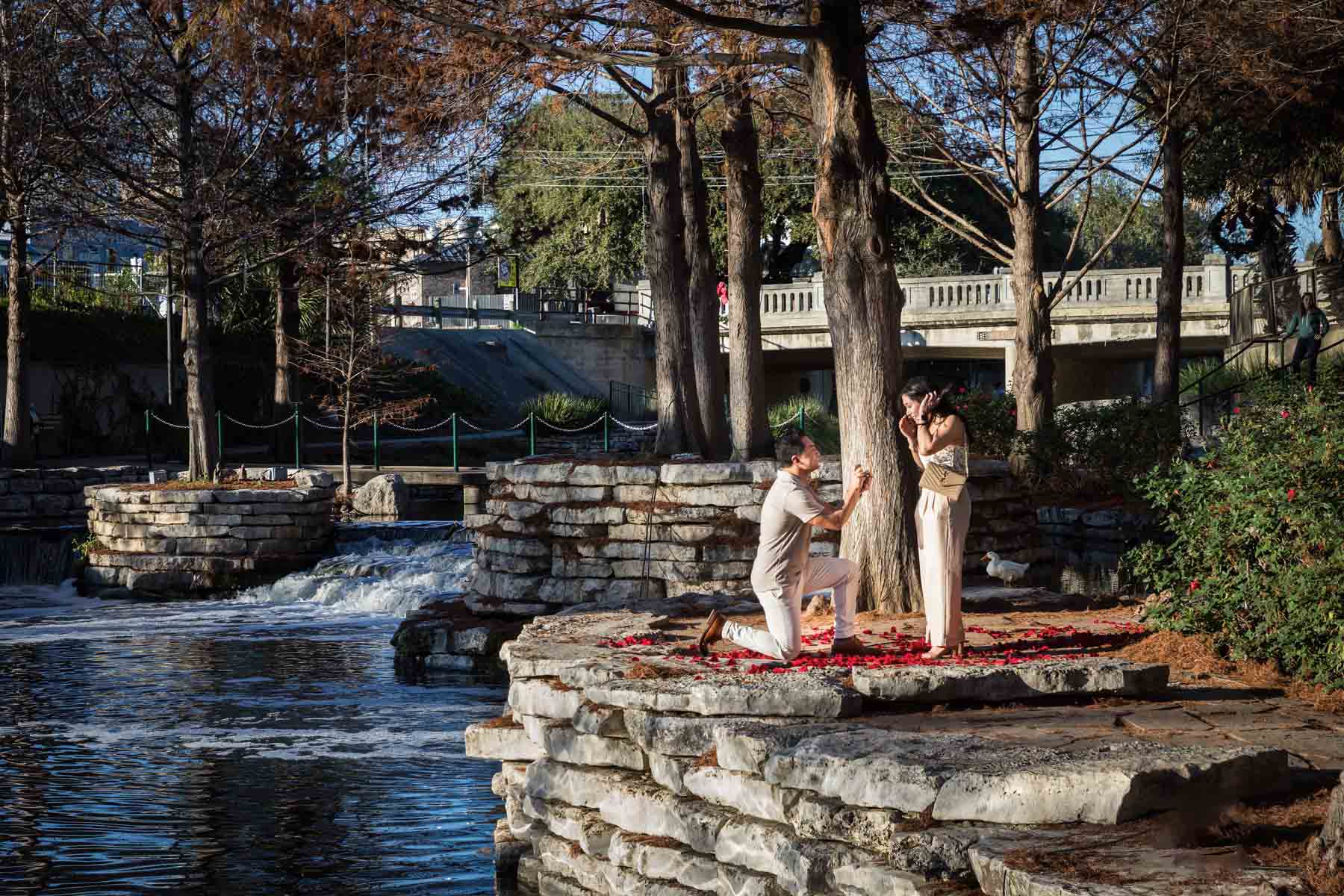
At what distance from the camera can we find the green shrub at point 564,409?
35.2 meters

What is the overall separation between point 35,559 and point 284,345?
9534 millimetres

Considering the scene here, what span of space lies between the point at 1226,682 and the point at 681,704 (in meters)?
2.60

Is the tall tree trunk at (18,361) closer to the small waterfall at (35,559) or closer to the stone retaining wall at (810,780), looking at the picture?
the small waterfall at (35,559)

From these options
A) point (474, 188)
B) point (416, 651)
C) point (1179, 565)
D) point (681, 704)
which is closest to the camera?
point (681, 704)

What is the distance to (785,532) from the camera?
27.1 ft

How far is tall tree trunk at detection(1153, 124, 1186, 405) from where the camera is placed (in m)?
20.6

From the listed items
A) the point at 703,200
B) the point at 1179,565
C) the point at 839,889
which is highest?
the point at 703,200

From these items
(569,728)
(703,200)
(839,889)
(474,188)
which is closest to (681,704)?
(569,728)

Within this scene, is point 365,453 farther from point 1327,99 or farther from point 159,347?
point 1327,99

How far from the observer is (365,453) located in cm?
3162

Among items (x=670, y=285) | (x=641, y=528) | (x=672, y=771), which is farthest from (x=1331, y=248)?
(x=672, y=771)

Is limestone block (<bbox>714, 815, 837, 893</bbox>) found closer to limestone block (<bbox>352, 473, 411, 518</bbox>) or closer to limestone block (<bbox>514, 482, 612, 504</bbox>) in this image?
limestone block (<bbox>514, 482, 612, 504</bbox>)

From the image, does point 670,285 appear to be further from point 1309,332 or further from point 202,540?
point 1309,332

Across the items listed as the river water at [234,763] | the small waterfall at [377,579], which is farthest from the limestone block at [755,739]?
the small waterfall at [377,579]
